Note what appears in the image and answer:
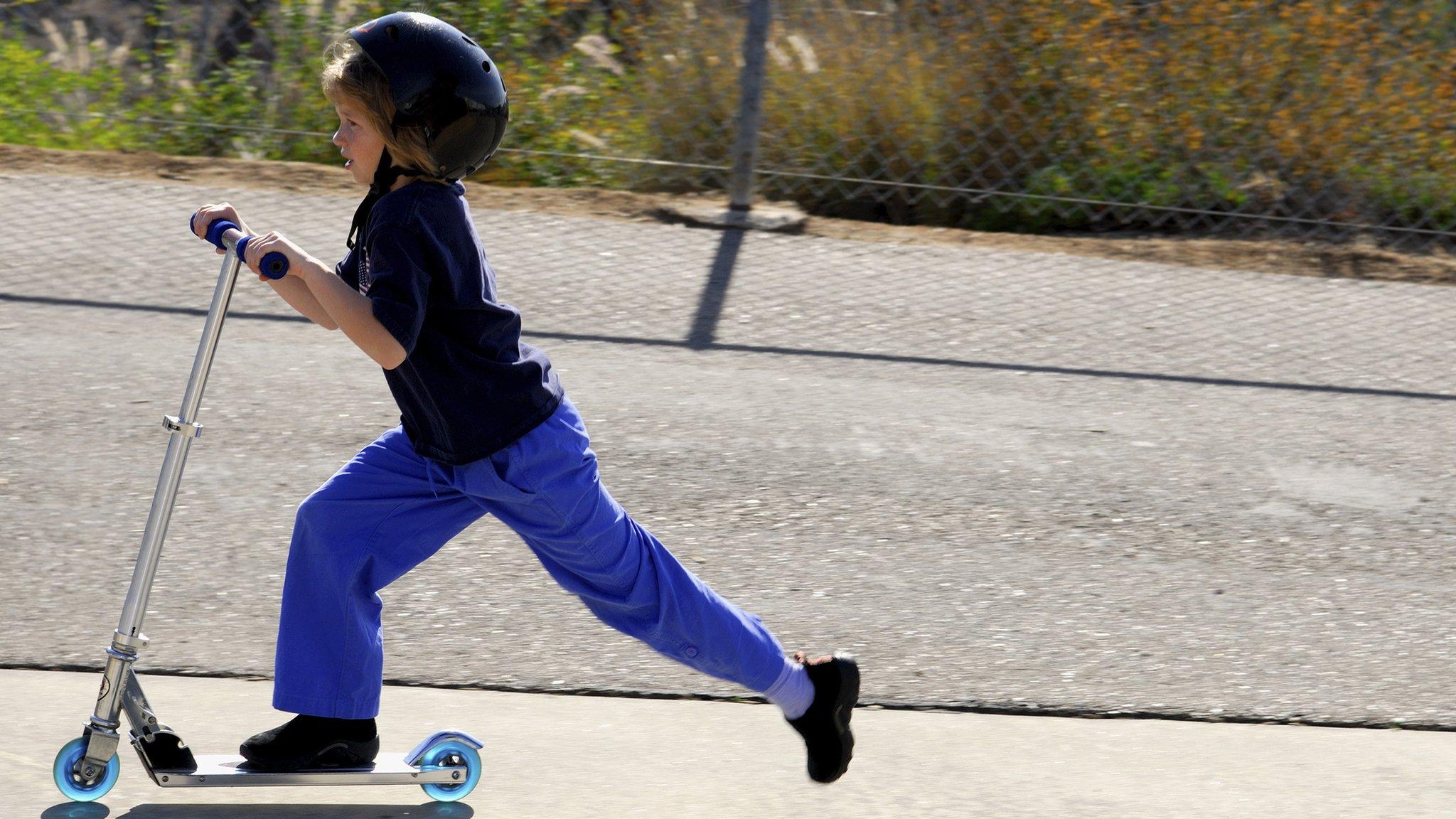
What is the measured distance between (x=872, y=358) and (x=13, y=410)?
2.85 m

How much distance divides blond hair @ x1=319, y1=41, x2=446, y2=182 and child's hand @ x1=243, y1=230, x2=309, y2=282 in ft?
0.77

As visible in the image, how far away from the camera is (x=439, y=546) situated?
121 inches

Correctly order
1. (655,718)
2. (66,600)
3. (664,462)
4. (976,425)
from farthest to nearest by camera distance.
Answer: (976,425) → (664,462) → (66,600) → (655,718)

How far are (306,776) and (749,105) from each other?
15.9 feet

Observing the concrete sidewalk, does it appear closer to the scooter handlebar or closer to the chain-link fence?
the scooter handlebar

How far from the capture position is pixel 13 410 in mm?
5051

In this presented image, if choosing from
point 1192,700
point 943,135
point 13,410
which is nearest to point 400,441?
point 1192,700

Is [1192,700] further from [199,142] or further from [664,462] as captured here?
[199,142]

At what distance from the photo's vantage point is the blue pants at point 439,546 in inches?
115

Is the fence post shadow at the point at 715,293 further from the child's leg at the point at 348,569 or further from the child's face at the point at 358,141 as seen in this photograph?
the child's face at the point at 358,141

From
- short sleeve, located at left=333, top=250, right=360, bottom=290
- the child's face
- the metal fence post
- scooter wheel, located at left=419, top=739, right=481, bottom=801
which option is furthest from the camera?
the metal fence post

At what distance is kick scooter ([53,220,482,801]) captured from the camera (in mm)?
2871

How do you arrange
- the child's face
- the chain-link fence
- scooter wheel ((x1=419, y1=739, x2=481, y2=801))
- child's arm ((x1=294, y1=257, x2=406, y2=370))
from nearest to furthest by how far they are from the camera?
1. child's arm ((x1=294, y1=257, x2=406, y2=370))
2. the child's face
3. scooter wheel ((x1=419, y1=739, x2=481, y2=801))
4. the chain-link fence

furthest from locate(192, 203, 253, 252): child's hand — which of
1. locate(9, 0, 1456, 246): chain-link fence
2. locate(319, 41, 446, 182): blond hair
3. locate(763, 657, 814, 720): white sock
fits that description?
locate(9, 0, 1456, 246): chain-link fence
